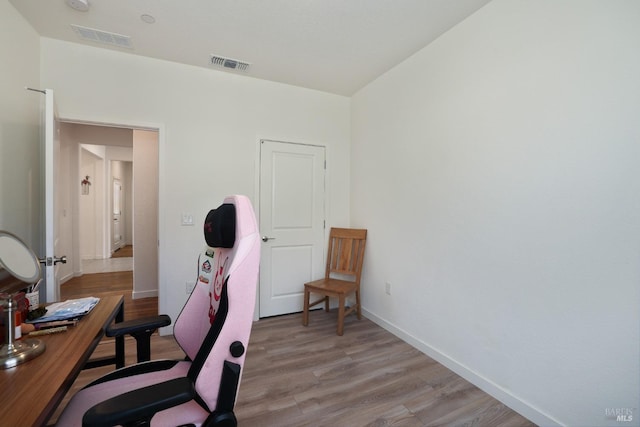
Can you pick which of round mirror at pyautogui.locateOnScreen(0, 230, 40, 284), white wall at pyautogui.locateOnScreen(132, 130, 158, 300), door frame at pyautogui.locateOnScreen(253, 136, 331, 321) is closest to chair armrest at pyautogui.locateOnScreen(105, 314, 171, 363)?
round mirror at pyautogui.locateOnScreen(0, 230, 40, 284)

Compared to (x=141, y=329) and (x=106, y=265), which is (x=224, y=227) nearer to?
(x=141, y=329)

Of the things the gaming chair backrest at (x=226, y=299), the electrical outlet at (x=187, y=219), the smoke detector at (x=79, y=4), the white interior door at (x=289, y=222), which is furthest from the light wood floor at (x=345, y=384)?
the smoke detector at (x=79, y=4)

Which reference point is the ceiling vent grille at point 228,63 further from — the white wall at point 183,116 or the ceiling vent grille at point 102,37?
the ceiling vent grille at point 102,37

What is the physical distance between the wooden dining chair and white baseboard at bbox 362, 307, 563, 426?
1.84 ft

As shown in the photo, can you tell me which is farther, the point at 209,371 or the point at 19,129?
the point at 19,129

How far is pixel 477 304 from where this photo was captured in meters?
2.07

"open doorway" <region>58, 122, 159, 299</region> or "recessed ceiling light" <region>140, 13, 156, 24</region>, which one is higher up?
"recessed ceiling light" <region>140, 13, 156, 24</region>

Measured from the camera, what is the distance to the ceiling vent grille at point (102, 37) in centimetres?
230

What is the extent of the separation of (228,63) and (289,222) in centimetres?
177

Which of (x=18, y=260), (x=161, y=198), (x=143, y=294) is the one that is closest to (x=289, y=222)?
(x=161, y=198)

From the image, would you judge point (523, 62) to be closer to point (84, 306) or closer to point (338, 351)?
point (338, 351)

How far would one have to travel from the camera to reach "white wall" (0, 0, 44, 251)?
76.2 inches

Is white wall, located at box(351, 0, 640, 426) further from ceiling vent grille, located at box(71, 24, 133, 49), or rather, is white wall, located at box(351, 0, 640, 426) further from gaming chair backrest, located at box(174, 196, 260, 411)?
ceiling vent grille, located at box(71, 24, 133, 49)

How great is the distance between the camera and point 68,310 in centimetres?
136
